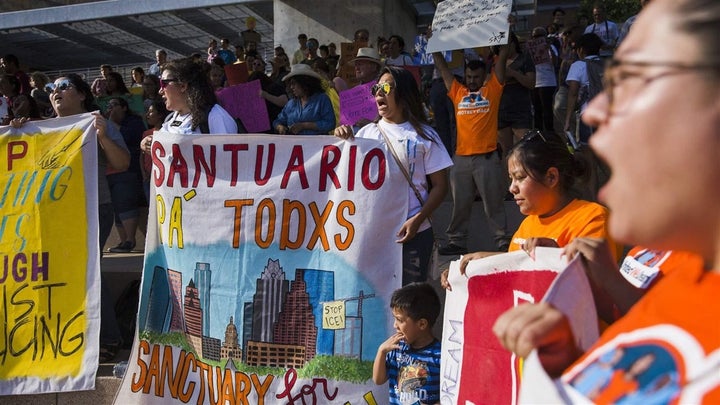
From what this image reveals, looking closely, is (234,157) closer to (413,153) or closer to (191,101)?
(191,101)

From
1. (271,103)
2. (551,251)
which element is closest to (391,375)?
(551,251)

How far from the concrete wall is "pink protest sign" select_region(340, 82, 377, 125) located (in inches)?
336

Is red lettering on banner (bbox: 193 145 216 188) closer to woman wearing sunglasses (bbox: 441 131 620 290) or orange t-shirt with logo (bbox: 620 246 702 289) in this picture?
woman wearing sunglasses (bbox: 441 131 620 290)

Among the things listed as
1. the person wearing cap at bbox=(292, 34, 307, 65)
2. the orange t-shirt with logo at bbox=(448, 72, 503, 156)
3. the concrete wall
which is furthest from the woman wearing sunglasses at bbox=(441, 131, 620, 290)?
the concrete wall

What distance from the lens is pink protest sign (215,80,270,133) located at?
6996mm

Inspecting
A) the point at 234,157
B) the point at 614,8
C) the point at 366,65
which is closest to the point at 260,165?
the point at 234,157

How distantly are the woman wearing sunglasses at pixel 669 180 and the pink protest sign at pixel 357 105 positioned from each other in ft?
15.8

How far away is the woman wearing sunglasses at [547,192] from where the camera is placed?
2.67 m

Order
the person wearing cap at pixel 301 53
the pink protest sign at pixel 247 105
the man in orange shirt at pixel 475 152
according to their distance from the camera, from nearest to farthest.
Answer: the man in orange shirt at pixel 475 152 → the pink protest sign at pixel 247 105 → the person wearing cap at pixel 301 53

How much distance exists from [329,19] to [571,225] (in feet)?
40.4

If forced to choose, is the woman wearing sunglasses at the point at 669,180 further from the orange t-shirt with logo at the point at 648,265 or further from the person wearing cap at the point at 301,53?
the person wearing cap at the point at 301,53

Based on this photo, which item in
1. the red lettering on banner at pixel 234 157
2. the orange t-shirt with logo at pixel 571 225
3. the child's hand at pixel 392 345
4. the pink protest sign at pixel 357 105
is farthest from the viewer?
the pink protest sign at pixel 357 105

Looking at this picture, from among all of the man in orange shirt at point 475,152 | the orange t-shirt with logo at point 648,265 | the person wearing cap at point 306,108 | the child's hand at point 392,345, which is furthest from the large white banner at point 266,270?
the orange t-shirt with logo at point 648,265

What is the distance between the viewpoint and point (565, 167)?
287 cm
